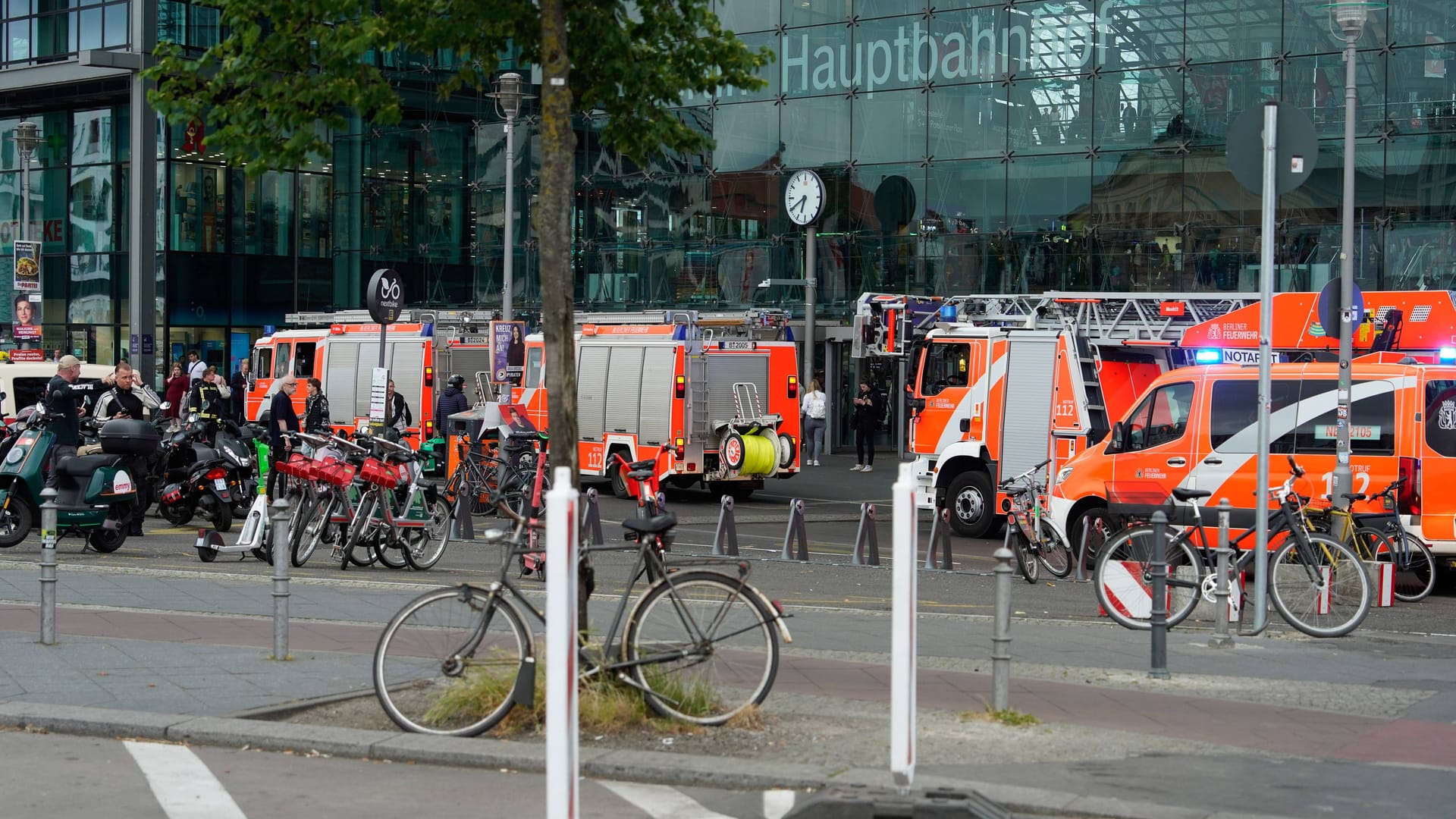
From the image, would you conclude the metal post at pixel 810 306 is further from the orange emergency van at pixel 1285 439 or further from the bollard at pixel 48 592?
the bollard at pixel 48 592

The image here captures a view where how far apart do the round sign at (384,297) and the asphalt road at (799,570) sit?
9.74ft

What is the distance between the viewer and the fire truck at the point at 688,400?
25.5 m

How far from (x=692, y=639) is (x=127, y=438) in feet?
37.5

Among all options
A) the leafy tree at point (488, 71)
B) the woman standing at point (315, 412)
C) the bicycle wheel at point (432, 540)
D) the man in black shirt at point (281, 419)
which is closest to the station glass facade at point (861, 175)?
the man in black shirt at point (281, 419)

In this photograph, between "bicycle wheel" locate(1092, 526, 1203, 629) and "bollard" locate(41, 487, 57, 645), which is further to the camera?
"bicycle wheel" locate(1092, 526, 1203, 629)

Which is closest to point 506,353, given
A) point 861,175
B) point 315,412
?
point 315,412

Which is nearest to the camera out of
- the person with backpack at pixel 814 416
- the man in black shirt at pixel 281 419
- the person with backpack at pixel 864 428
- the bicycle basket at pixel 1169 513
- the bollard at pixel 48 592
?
the bollard at pixel 48 592

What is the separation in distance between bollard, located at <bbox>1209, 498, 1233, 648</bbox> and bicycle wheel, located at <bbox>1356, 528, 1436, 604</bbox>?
13.3ft

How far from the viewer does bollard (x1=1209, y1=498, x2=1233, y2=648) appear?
35.2ft

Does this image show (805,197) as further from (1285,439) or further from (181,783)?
(181,783)

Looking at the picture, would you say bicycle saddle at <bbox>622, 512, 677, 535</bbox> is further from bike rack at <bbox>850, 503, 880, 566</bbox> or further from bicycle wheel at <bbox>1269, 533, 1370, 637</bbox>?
bike rack at <bbox>850, 503, 880, 566</bbox>

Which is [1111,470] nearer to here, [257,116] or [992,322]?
Answer: [992,322]

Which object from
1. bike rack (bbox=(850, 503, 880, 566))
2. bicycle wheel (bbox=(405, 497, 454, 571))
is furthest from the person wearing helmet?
bike rack (bbox=(850, 503, 880, 566))

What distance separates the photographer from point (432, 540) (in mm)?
16141
